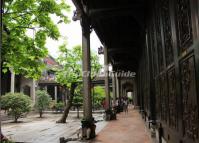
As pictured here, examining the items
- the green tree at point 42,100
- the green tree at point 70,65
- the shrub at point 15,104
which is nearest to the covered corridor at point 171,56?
the green tree at point 70,65

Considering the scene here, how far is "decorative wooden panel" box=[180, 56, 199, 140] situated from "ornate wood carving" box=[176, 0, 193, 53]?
0.20 m

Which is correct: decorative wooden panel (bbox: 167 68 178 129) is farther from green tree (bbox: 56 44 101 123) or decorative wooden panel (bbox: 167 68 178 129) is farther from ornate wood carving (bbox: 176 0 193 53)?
green tree (bbox: 56 44 101 123)

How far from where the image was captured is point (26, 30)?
1166cm

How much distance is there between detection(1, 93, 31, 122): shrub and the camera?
26.7 metres

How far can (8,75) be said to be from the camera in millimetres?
38688

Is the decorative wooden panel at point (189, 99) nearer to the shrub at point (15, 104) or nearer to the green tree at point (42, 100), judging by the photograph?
the shrub at point (15, 104)

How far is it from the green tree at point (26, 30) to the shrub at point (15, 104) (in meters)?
15.5

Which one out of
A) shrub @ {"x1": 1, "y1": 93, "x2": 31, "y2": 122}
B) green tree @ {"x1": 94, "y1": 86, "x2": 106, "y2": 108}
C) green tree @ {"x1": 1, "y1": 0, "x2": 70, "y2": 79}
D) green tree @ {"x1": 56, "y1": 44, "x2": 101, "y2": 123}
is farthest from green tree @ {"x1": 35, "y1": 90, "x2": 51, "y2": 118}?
green tree @ {"x1": 1, "y1": 0, "x2": 70, "y2": 79}

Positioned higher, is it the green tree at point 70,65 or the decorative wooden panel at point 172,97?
the green tree at point 70,65

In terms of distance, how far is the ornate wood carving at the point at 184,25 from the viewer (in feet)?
10.3

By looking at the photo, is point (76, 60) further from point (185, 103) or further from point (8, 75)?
point (185, 103)

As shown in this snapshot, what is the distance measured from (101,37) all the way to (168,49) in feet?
36.5

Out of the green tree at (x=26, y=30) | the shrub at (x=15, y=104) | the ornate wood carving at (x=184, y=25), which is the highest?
the green tree at (x=26, y=30)

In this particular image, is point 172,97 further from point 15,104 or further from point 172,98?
point 15,104
